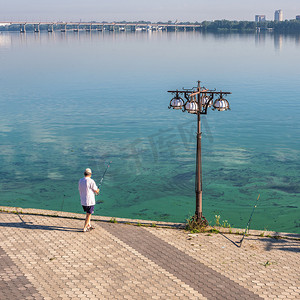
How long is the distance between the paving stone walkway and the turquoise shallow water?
4.61 meters

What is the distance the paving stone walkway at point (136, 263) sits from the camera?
9.95 m

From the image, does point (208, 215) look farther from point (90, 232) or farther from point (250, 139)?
point (250, 139)

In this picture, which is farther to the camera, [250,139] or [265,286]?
[250,139]

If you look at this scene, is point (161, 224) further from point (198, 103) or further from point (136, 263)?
point (198, 103)

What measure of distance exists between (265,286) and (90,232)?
4779 mm

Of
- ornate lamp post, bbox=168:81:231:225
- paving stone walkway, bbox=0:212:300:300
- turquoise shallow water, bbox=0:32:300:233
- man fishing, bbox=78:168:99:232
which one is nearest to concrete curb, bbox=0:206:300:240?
paving stone walkway, bbox=0:212:300:300

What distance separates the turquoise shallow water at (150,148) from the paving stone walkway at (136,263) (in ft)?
15.1

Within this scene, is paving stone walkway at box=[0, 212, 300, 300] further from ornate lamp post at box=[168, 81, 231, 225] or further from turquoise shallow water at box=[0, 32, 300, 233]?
turquoise shallow water at box=[0, 32, 300, 233]

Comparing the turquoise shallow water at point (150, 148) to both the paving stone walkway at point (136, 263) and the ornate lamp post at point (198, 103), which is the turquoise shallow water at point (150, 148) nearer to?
the ornate lamp post at point (198, 103)

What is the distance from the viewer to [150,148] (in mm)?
27391

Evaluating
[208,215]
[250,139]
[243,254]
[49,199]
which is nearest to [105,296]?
[243,254]

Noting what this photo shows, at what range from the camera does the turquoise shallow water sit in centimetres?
1889

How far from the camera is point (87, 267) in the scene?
1097 cm

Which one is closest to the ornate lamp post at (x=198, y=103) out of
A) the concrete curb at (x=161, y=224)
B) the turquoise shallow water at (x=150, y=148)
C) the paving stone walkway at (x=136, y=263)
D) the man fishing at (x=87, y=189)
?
the concrete curb at (x=161, y=224)
